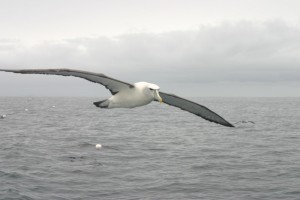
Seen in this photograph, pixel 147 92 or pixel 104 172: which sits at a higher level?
pixel 147 92

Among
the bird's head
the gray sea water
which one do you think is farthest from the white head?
the gray sea water

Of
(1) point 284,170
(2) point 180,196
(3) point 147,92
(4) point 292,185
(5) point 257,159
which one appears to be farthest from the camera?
(5) point 257,159

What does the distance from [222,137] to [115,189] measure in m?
35.8

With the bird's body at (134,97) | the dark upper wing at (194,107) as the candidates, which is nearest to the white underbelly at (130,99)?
the bird's body at (134,97)

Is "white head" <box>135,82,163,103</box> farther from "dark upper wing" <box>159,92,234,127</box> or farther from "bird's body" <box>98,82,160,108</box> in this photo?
"dark upper wing" <box>159,92,234,127</box>

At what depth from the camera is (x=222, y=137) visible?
6412 centimetres

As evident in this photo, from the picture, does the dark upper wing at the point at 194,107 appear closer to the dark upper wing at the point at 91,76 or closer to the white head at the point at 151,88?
the white head at the point at 151,88

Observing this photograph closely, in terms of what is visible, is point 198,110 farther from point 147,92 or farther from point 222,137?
point 222,137

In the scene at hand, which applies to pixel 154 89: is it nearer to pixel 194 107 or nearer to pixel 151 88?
→ pixel 151 88

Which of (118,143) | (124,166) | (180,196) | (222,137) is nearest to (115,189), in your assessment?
(180,196)

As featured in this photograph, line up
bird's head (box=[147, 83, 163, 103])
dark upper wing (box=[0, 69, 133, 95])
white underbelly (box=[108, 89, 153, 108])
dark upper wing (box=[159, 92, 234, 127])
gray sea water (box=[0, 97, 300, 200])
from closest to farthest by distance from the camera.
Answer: dark upper wing (box=[0, 69, 133, 95]), bird's head (box=[147, 83, 163, 103]), white underbelly (box=[108, 89, 153, 108]), dark upper wing (box=[159, 92, 234, 127]), gray sea water (box=[0, 97, 300, 200])

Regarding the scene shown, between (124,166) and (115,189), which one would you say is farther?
(124,166)

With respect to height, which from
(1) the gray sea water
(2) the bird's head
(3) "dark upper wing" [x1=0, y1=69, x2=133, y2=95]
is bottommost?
(1) the gray sea water

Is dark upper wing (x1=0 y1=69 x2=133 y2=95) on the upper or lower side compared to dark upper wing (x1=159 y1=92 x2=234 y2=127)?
upper
